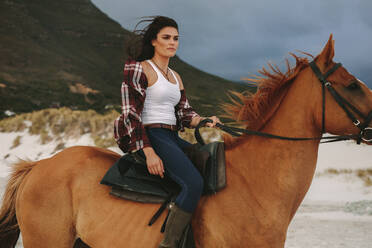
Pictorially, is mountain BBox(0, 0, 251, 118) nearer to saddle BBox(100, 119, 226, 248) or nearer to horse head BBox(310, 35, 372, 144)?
saddle BBox(100, 119, 226, 248)

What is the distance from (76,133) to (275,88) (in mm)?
13275

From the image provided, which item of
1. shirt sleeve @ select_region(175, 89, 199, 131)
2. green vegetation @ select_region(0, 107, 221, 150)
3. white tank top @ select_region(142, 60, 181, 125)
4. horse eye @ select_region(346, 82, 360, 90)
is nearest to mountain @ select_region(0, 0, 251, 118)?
green vegetation @ select_region(0, 107, 221, 150)

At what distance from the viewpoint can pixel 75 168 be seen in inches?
114

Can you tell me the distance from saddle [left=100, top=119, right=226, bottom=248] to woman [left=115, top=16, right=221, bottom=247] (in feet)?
0.37

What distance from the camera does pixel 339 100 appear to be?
2.29 meters

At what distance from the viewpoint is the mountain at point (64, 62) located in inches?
1174

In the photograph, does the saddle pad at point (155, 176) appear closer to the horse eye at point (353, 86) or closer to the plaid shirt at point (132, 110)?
the plaid shirt at point (132, 110)

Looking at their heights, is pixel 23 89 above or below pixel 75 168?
below

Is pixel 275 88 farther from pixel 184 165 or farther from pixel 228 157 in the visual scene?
pixel 184 165

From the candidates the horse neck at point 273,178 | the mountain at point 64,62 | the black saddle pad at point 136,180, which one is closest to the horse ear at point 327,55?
the horse neck at point 273,178

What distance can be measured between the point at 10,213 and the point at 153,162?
187 cm

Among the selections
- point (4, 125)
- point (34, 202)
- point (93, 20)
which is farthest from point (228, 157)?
point (93, 20)

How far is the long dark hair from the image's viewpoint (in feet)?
9.30

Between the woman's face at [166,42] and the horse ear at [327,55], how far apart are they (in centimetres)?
126
